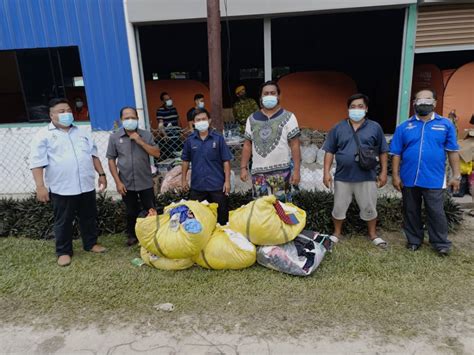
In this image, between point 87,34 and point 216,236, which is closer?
point 216,236

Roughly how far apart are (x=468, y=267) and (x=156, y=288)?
2827 mm

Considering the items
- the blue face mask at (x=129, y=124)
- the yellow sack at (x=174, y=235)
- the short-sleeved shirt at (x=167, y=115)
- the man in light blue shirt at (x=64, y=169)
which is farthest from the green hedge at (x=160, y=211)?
the short-sleeved shirt at (x=167, y=115)

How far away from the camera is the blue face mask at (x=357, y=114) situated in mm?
3475

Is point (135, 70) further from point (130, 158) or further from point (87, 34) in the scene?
point (130, 158)

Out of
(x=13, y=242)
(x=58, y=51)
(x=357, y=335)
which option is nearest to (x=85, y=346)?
(x=357, y=335)

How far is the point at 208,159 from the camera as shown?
3.64 metres

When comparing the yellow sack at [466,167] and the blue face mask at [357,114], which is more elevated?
the blue face mask at [357,114]

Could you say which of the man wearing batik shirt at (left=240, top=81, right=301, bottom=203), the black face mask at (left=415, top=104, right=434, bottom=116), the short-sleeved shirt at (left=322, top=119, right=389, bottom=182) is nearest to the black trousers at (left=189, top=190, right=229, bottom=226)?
the man wearing batik shirt at (left=240, top=81, right=301, bottom=203)

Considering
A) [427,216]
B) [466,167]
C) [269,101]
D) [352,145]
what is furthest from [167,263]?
[466,167]

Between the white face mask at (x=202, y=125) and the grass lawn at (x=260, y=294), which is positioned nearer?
the grass lawn at (x=260, y=294)

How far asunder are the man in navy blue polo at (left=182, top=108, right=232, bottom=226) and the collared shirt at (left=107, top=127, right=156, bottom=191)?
434 mm

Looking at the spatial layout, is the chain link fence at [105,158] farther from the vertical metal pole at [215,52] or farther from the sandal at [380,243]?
the sandal at [380,243]

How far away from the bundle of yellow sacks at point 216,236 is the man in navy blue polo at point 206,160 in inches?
13.7

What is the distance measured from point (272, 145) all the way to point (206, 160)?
676 millimetres
